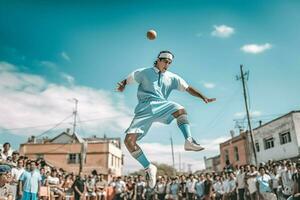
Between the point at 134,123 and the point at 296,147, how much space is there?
85.9 feet

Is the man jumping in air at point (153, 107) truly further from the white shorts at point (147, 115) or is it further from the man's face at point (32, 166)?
the man's face at point (32, 166)

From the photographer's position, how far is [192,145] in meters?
5.20

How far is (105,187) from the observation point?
20203 millimetres

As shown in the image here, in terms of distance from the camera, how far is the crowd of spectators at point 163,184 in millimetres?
11031

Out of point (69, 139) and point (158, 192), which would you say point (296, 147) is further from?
point (69, 139)

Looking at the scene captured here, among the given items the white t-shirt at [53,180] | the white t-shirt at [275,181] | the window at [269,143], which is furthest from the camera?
the window at [269,143]

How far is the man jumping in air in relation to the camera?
5.21 metres

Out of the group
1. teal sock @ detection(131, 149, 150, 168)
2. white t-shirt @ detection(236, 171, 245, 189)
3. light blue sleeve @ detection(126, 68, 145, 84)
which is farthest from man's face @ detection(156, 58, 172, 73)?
white t-shirt @ detection(236, 171, 245, 189)

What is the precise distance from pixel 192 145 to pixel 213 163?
56.0m

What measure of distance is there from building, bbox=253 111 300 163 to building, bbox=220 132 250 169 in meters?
2.25

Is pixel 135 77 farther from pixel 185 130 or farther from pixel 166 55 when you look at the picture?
pixel 185 130

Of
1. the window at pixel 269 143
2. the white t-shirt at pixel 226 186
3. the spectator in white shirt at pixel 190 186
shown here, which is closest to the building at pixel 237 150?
the window at pixel 269 143

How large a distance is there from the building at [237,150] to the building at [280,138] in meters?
2.25

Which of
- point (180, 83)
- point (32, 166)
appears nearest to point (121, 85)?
point (180, 83)
